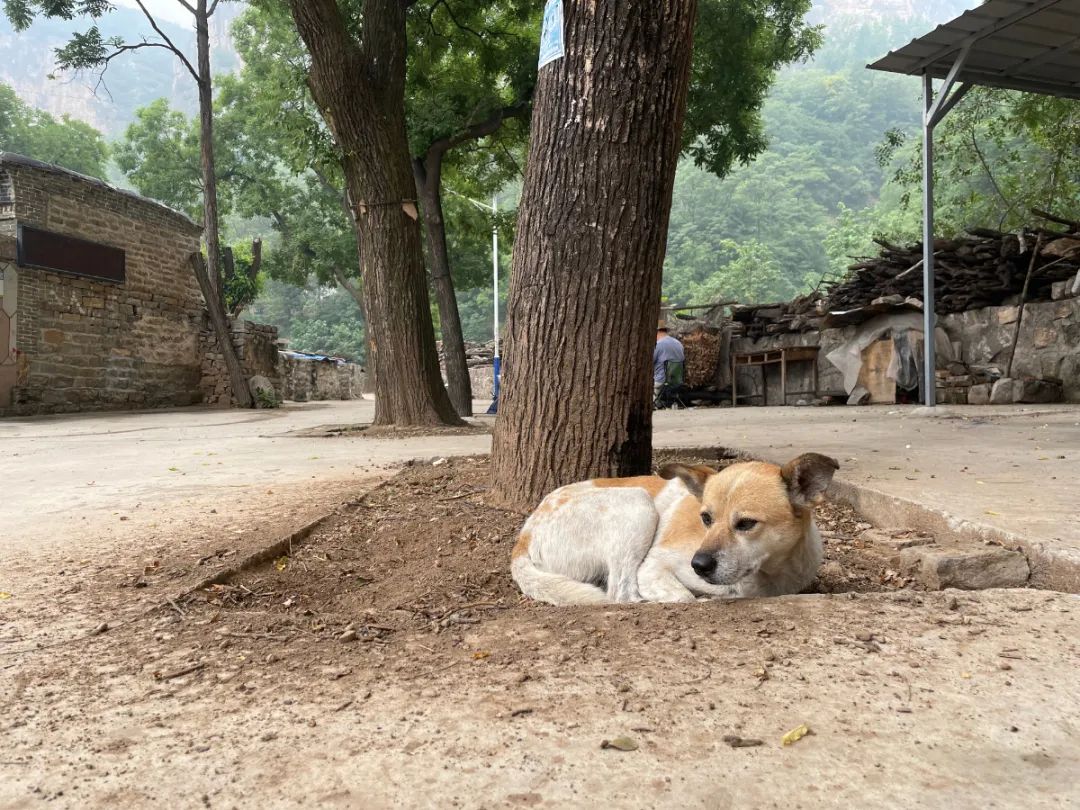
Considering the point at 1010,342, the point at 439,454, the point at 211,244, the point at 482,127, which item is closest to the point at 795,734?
the point at 439,454

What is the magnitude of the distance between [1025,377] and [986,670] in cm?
1224

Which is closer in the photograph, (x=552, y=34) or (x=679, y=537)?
(x=679, y=537)

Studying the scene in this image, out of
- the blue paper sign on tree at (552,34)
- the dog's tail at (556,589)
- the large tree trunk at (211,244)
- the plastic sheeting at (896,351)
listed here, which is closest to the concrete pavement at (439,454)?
the dog's tail at (556,589)

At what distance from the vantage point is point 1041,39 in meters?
8.50

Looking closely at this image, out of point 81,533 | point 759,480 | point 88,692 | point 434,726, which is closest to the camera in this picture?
point 434,726

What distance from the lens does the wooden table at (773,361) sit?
1691cm

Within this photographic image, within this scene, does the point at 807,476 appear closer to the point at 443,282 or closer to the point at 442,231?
the point at 443,282

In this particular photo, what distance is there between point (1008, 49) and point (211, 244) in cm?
1789

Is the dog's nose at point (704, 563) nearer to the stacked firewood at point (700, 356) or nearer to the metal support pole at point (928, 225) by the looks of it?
the metal support pole at point (928, 225)

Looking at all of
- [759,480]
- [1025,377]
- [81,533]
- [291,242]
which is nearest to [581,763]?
[759,480]

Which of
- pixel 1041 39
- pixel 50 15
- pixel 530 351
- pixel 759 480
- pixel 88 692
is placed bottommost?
pixel 88 692

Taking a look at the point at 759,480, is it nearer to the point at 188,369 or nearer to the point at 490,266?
the point at 188,369

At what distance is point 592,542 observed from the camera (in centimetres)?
280

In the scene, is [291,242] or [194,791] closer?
[194,791]
